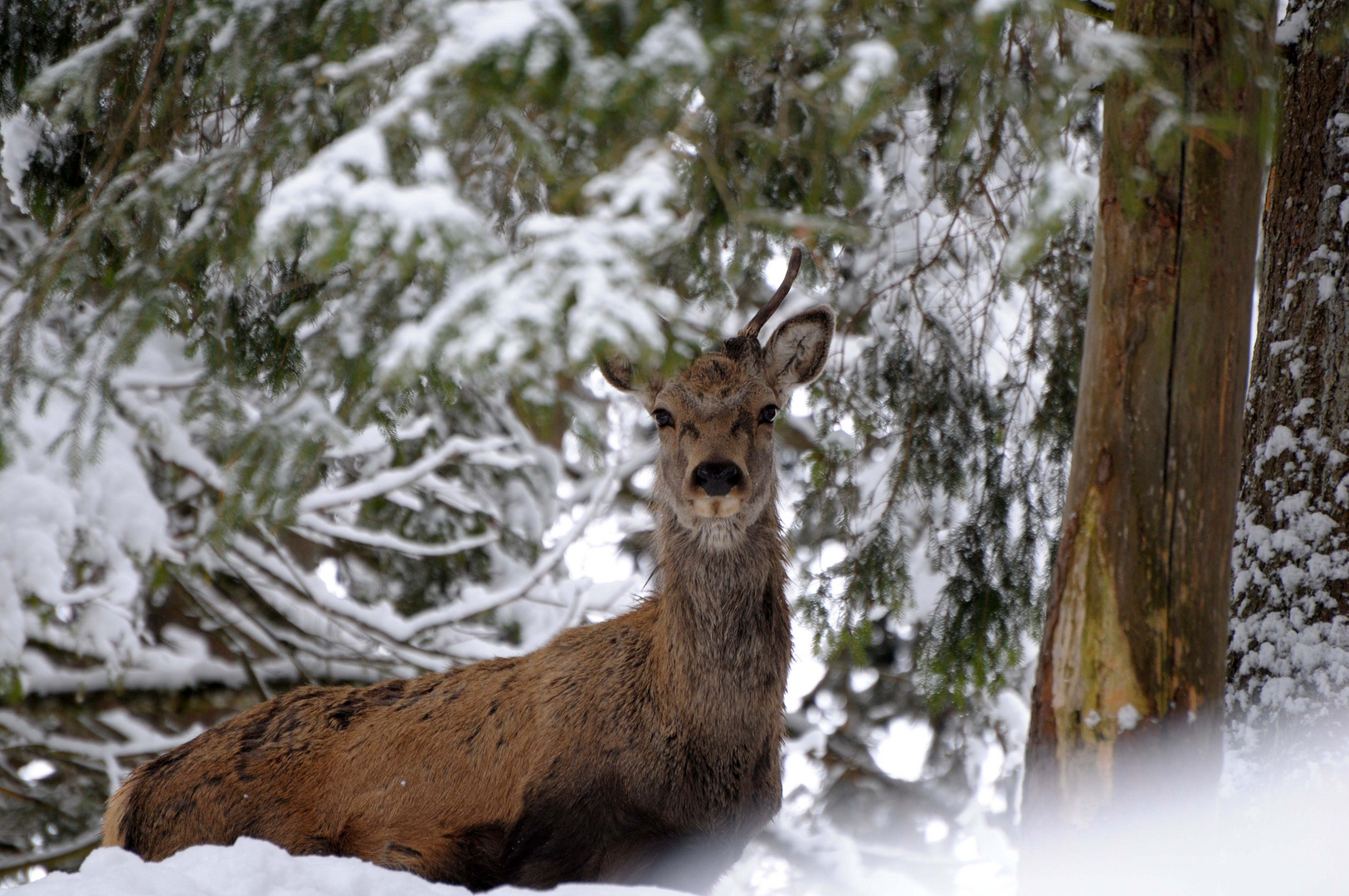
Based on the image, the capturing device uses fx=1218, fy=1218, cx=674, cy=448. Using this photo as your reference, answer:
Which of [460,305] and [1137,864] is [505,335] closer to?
[460,305]

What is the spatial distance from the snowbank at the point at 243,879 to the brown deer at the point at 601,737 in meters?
0.85

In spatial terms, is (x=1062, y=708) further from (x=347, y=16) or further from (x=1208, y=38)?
(x=347, y=16)

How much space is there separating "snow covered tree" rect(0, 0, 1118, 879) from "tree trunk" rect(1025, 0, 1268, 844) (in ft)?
1.93

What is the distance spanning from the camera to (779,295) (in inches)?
207

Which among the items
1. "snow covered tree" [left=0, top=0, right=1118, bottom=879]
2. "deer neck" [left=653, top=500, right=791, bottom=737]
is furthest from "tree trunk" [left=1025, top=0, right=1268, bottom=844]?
"deer neck" [left=653, top=500, right=791, bottom=737]

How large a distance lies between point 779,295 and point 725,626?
1.43 m

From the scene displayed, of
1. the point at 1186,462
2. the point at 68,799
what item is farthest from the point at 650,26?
the point at 68,799

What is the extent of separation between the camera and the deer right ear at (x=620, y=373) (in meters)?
5.31

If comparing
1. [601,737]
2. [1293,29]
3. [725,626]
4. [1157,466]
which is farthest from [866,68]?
[1293,29]

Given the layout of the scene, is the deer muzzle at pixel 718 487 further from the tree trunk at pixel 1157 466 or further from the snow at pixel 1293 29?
the snow at pixel 1293 29

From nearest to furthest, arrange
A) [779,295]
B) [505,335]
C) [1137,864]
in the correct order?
[505,335], [1137,864], [779,295]

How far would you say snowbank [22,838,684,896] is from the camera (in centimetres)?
348

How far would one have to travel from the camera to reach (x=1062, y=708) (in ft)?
13.0

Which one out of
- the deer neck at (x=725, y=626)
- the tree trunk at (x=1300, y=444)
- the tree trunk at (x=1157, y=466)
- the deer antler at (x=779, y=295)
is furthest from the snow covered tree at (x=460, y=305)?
the tree trunk at (x=1300, y=444)
